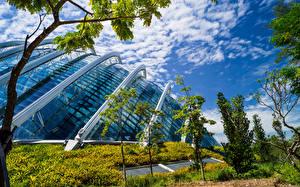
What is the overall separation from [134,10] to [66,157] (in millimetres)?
12308

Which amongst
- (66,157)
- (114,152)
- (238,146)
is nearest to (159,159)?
(114,152)

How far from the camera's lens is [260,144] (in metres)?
21.2

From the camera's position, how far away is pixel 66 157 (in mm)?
10820

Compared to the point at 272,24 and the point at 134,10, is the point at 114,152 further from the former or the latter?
the point at 272,24

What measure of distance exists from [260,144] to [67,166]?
26.6 meters

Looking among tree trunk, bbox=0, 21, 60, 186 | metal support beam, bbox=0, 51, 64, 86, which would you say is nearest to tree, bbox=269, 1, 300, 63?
tree trunk, bbox=0, 21, 60, 186

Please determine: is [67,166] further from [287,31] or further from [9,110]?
[287,31]

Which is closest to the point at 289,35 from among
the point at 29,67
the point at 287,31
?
the point at 287,31

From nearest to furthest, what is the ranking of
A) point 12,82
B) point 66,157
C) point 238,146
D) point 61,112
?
point 12,82
point 238,146
point 66,157
point 61,112

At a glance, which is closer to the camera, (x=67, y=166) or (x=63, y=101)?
(x=67, y=166)

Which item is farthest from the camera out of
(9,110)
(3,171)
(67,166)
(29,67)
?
(29,67)

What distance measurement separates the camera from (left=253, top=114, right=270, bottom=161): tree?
21623mm

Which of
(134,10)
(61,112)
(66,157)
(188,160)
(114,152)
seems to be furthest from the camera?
(61,112)

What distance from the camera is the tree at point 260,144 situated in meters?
21.6
